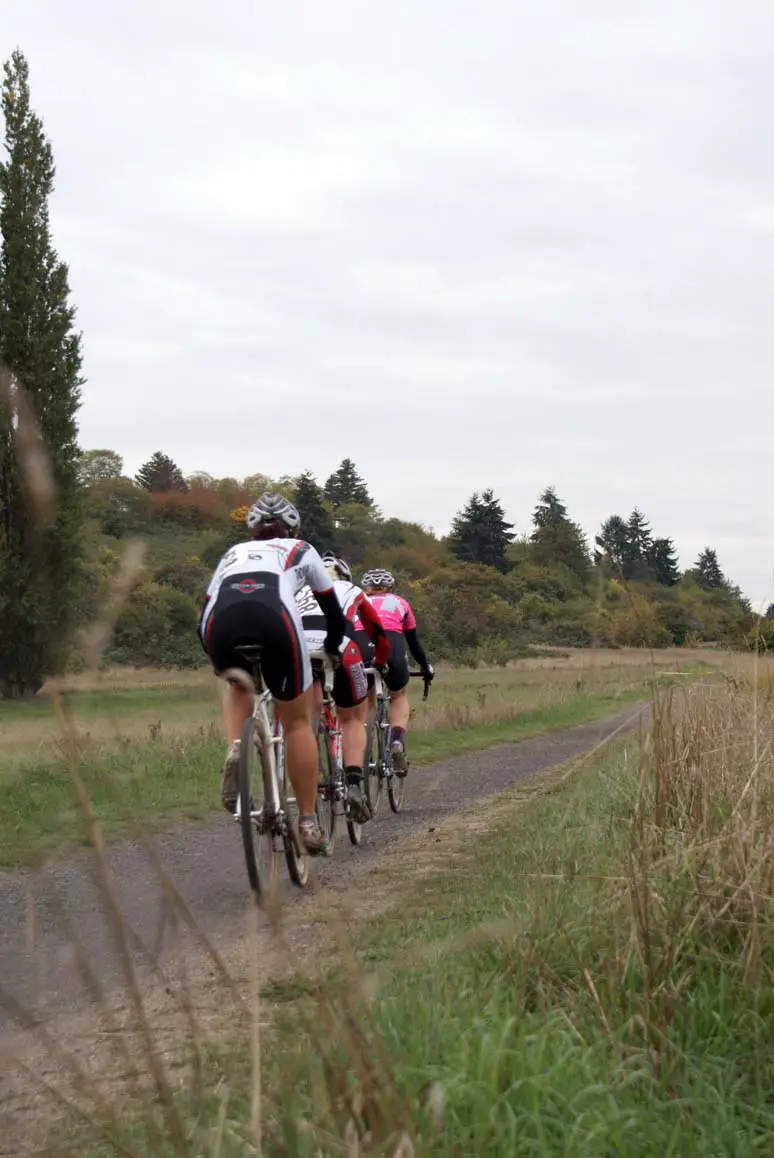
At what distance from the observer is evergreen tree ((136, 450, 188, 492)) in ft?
10.5

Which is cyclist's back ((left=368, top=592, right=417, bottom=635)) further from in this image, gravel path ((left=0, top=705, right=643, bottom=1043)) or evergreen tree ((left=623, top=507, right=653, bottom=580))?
evergreen tree ((left=623, top=507, right=653, bottom=580))

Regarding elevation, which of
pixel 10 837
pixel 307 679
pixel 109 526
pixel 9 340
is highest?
pixel 9 340

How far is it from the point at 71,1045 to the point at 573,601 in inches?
72.1

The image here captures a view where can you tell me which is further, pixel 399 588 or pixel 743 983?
pixel 399 588

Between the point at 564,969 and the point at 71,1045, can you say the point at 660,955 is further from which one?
the point at 71,1045

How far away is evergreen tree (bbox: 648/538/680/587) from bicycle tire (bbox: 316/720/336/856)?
2.96 meters

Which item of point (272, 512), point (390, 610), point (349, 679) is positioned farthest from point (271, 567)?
point (390, 610)

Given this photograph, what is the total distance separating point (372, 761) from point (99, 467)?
6.92m

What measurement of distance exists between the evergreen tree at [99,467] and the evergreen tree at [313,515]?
62.7m

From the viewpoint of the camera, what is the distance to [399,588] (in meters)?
50.2

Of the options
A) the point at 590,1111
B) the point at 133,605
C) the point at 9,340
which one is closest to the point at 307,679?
the point at 590,1111

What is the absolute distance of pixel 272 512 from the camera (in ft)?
21.0

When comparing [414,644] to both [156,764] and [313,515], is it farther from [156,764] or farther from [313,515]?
[313,515]

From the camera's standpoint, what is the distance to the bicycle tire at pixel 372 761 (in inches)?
349
